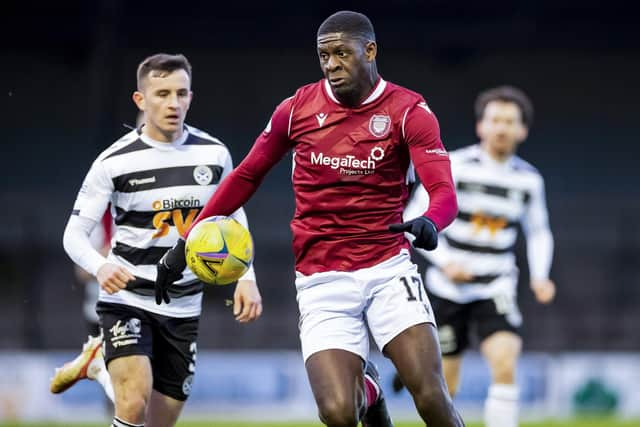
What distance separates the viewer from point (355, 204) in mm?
5480

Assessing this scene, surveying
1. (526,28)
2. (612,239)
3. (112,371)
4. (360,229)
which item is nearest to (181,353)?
(112,371)

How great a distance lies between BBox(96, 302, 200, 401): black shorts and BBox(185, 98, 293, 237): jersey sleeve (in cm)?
65

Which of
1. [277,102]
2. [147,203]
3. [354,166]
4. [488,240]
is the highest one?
[277,102]

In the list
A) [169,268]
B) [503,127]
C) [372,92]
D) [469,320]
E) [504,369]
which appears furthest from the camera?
[503,127]

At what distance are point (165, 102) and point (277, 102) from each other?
48.7ft

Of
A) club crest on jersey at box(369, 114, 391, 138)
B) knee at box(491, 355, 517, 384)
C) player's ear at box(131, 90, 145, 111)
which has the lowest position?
knee at box(491, 355, 517, 384)

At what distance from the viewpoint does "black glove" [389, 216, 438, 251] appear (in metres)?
4.91

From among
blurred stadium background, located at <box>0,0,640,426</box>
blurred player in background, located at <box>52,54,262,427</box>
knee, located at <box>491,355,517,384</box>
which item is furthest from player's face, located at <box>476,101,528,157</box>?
blurred stadium background, located at <box>0,0,640,426</box>

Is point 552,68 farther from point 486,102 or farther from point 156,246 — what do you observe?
point 156,246

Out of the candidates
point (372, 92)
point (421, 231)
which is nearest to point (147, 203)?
point (372, 92)

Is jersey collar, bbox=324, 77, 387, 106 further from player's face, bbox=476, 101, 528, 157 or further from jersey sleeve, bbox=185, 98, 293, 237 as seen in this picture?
player's face, bbox=476, 101, 528, 157

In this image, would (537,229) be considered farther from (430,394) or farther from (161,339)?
(430,394)

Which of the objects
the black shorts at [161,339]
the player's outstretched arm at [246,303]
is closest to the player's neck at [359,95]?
the player's outstretched arm at [246,303]

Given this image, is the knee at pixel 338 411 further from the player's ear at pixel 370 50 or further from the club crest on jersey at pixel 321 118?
the player's ear at pixel 370 50
